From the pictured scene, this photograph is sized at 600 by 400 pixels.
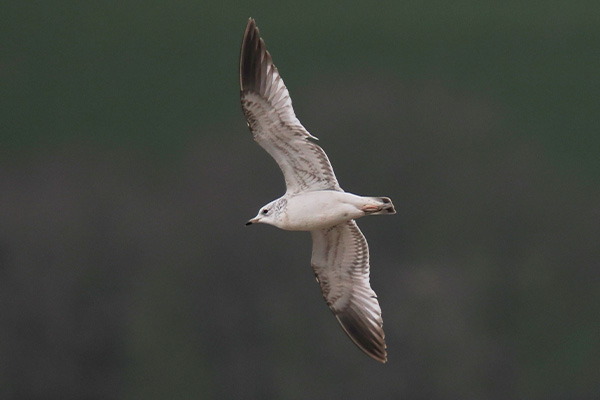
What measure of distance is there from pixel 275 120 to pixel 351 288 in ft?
4.74

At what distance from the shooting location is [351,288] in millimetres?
8148

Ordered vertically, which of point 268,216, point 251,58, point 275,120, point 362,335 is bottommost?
point 362,335

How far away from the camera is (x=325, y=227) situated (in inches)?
304

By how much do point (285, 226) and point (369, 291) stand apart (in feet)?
3.34

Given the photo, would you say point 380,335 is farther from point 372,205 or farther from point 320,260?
point 372,205

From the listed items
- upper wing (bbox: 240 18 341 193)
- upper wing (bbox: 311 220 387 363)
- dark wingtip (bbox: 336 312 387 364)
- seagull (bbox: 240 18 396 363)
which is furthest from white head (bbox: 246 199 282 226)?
dark wingtip (bbox: 336 312 387 364)

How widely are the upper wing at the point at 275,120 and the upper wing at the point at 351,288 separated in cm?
62

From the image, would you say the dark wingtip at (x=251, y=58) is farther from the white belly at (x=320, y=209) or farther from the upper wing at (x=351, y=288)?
the upper wing at (x=351, y=288)

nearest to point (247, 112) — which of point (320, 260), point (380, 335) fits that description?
point (320, 260)

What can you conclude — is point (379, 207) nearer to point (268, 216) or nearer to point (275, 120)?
point (268, 216)


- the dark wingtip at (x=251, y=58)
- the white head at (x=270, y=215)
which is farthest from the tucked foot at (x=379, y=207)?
the dark wingtip at (x=251, y=58)

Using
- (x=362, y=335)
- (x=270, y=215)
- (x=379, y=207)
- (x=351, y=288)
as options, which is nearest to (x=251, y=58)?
(x=270, y=215)

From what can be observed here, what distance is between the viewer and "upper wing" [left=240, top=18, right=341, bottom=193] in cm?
738

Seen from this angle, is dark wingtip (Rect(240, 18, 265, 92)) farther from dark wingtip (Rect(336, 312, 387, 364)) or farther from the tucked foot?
dark wingtip (Rect(336, 312, 387, 364))
